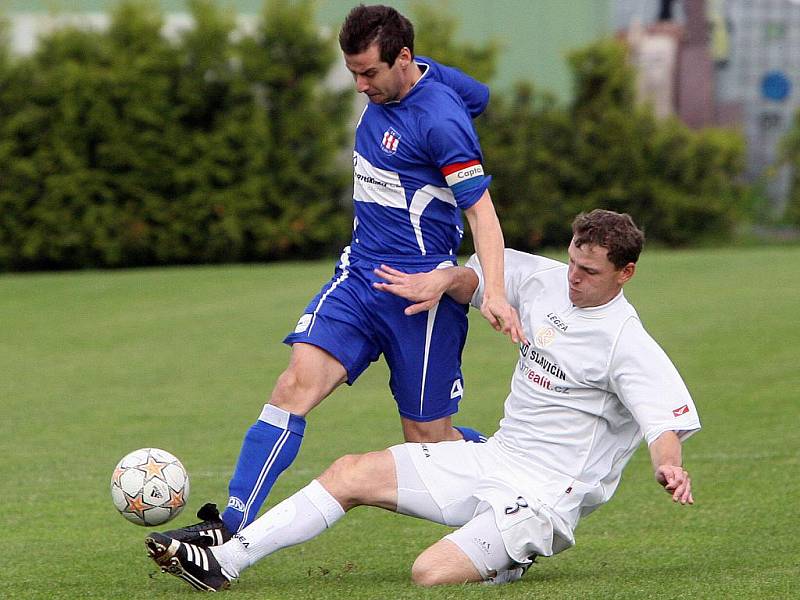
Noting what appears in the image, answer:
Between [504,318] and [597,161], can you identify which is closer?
[504,318]

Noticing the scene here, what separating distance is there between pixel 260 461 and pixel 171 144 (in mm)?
16809

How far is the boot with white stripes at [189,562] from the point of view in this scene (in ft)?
14.4

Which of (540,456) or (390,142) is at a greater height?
(390,142)

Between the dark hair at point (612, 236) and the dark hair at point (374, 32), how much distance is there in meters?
1.04

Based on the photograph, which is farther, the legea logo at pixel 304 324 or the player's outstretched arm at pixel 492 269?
the legea logo at pixel 304 324

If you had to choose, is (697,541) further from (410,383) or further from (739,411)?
(739,411)


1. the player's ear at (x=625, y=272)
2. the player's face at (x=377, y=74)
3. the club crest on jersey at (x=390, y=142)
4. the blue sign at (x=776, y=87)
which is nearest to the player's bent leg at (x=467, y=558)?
the player's ear at (x=625, y=272)

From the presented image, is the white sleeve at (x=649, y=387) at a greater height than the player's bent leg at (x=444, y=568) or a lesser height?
greater

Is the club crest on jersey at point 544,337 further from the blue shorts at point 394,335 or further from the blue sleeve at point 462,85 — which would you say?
the blue sleeve at point 462,85

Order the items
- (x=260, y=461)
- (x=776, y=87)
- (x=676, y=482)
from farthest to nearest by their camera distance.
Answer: (x=776, y=87) → (x=260, y=461) → (x=676, y=482)

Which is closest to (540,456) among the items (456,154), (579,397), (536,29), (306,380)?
(579,397)

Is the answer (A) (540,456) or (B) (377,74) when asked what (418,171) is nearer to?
(B) (377,74)

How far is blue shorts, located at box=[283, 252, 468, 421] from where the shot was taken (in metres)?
5.21

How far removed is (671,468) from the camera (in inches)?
167
